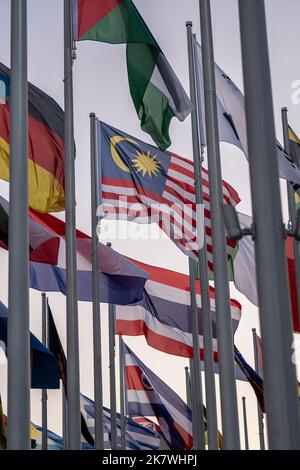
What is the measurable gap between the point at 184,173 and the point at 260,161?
422 inches

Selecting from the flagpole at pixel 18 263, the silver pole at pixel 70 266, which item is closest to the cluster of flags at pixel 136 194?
the silver pole at pixel 70 266

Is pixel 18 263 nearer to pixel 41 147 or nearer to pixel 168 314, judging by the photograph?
pixel 41 147

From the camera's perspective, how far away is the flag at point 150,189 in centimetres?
1778

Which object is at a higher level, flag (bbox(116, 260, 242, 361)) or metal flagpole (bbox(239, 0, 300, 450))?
flag (bbox(116, 260, 242, 361))

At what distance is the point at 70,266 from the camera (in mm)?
15281

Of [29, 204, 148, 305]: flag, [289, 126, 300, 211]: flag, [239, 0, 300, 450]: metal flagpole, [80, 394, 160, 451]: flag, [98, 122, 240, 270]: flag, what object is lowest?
[239, 0, 300, 450]: metal flagpole

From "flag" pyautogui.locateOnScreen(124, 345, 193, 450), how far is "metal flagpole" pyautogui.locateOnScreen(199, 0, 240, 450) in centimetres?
1057

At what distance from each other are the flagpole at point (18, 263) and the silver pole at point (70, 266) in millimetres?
3887

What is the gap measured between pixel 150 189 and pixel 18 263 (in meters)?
7.55

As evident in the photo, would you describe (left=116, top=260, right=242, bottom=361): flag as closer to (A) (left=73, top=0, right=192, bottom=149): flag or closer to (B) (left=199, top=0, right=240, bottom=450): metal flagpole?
(A) (left=73, top=0, right=192, bottom=149): flag

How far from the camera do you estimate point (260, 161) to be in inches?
315

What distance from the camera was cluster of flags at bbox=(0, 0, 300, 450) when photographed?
48.8 ft

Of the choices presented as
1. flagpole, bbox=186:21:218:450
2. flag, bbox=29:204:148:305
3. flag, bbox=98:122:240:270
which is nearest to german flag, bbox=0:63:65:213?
flag, bbox=98:122:240:270

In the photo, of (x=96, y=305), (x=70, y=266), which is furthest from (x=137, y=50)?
(x=96, y=305)
